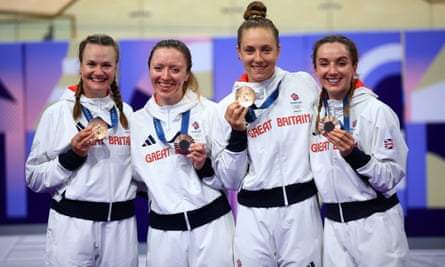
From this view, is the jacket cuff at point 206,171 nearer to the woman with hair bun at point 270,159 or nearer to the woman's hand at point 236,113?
the woman with hair bun at point 270,159

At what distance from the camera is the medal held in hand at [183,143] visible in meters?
3.43

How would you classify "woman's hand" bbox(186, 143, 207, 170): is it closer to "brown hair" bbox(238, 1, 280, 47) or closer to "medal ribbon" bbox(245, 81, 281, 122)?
"medal ribbon" bbox(245, 81, 281, 122)

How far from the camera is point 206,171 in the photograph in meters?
3.49

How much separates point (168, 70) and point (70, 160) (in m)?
0.79

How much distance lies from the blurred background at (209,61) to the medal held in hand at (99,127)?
3.29 metres

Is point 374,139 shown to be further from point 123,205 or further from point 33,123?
point 33,123

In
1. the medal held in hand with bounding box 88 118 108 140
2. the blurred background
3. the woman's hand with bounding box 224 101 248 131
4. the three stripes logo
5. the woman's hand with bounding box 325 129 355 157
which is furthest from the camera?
the blurred background

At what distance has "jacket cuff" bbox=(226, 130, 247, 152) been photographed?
131 inches

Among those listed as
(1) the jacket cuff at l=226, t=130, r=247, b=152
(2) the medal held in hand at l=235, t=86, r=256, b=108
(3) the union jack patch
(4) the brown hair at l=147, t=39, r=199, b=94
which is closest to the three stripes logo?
(4) the brown hair at l=147, t=39, r=199, b=94

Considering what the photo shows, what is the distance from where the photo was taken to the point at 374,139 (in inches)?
129

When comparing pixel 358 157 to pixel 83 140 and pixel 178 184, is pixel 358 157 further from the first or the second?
pixel 83 140

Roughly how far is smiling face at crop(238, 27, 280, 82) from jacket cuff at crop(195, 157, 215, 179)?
584mm

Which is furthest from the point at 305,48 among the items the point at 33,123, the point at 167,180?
the point at 167,180

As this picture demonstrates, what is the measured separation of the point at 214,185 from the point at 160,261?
55 centimetres
